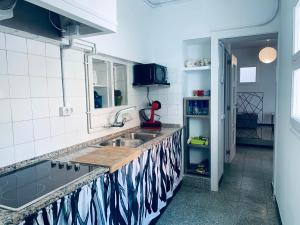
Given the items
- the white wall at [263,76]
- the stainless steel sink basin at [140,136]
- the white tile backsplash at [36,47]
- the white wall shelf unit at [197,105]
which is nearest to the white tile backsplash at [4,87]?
the white tile backsplash at [36,47]

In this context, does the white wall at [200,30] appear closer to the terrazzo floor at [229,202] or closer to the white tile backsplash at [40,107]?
the terrazzo floor at [229,202]

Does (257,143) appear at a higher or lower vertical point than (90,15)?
lower

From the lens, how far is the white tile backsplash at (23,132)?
1360 millimetres

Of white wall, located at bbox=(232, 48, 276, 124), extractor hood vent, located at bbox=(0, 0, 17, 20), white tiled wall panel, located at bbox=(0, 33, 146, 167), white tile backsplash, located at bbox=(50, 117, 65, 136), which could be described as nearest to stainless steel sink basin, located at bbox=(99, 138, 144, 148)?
white tiled wall panel, located at bbox=(0, 33, 146, 167)

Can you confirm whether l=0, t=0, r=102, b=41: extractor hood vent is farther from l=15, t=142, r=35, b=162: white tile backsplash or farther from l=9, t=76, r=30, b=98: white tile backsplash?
l=15, t=142, r=35, b=162: white tile backsplash

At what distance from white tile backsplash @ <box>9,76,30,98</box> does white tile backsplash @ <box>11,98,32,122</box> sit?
0.11 ft

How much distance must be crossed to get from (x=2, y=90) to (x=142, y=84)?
5.20 feet

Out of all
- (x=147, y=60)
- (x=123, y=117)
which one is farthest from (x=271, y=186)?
(x=147, y=60)

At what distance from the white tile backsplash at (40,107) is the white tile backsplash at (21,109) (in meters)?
0.03

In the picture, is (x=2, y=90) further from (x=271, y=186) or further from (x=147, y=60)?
(x=271, y=186)

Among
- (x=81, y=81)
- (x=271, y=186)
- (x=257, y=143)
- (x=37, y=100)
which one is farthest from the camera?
(x=257, y=143)

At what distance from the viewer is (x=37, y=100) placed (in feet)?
4.90

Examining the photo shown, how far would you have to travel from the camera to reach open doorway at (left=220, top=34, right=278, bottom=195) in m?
3.09

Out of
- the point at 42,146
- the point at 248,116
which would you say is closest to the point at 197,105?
the point at 42,146
